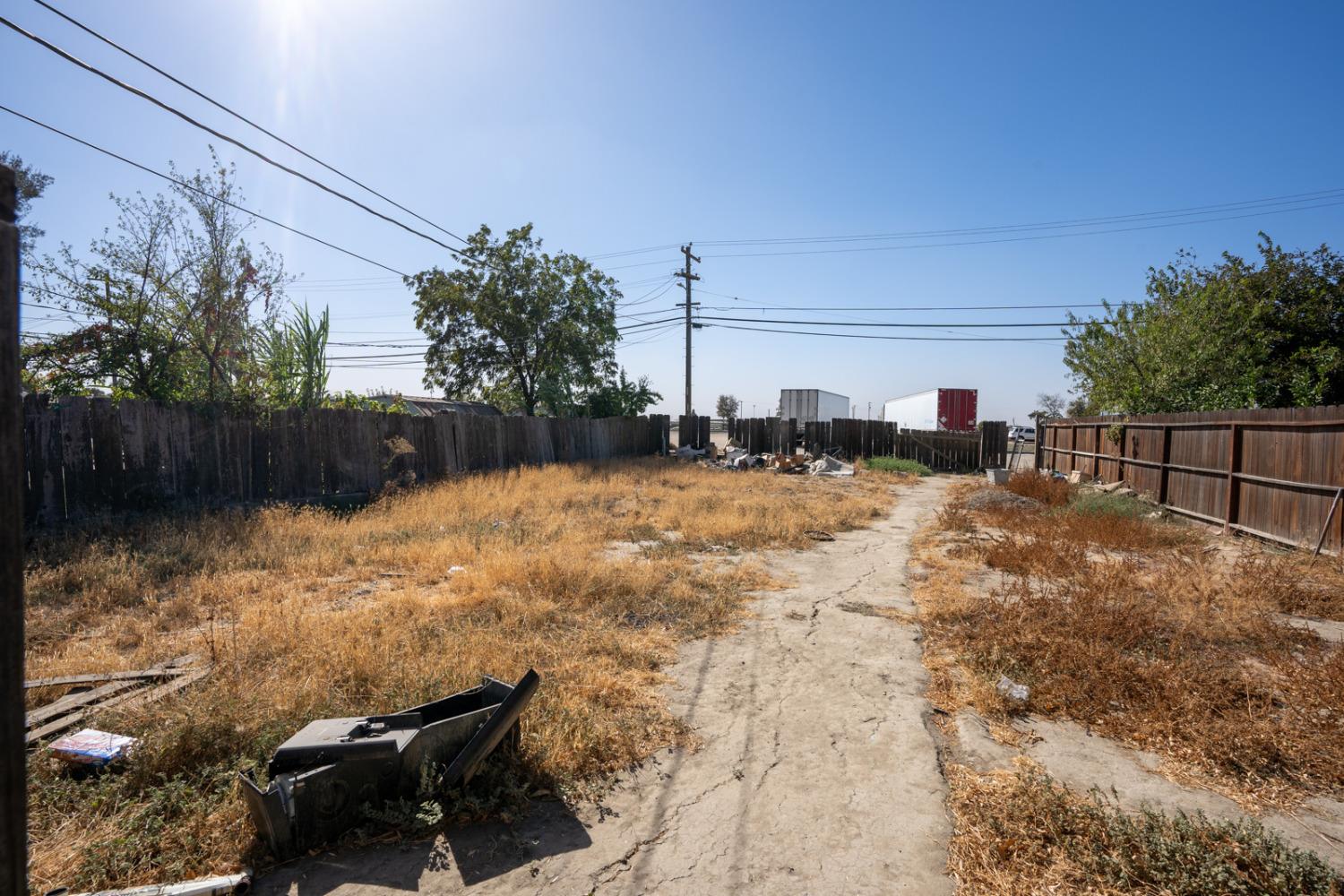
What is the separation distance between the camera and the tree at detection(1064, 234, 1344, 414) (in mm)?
15328

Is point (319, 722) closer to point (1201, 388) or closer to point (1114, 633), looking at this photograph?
point (1114, 633)

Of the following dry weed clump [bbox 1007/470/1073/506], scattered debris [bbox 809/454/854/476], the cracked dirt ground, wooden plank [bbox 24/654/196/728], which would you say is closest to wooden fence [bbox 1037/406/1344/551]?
dry weed clump [bbox 1007/470/1073/506]

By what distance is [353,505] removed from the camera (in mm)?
10719

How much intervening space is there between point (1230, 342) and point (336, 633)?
1958 cm

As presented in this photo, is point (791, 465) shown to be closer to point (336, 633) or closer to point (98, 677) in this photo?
point (336, 633)

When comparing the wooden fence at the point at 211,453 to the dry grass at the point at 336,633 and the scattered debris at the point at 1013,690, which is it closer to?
the dry grass at the point at 336,633

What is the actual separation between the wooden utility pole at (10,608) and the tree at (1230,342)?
1858 centimetres

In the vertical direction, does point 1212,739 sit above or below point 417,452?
below

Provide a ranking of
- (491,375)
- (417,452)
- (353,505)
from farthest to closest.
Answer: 1. (491,375)
2. (417,452)
3. (353,505)

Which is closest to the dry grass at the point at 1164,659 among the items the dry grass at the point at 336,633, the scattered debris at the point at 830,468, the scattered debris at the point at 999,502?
the dry grass at the point at 336,633

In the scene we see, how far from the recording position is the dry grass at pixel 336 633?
2766 mm

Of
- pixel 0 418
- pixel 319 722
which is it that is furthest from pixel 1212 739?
pixel 0 418

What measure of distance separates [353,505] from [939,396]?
3399 centimetres

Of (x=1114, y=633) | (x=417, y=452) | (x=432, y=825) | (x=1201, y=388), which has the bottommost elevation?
(x=432, y=825)
